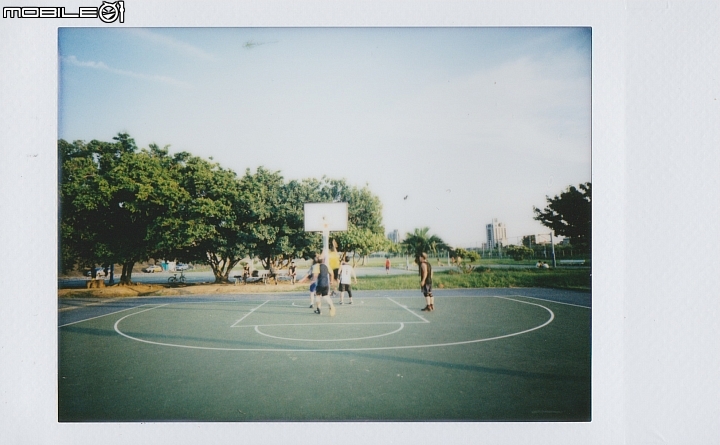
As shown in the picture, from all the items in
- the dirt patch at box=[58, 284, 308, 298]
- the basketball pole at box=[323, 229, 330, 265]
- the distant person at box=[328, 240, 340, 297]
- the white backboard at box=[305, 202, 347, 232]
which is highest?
the white backboard at box=[305, 202, 347, 232]

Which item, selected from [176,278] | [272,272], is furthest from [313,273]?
[176,278]

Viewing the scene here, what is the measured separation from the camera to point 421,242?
18.3 feet

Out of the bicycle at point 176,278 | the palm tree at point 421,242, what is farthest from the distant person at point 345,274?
the bicycle at point 176,278

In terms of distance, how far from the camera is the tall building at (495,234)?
16.6 feet

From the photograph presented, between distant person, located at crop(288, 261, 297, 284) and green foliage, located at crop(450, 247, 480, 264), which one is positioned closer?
green foliage, located at crop(450, 247, 480, 264)

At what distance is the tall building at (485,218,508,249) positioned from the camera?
5066mm

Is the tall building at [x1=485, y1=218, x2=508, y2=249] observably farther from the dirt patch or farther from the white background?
the dirt patch

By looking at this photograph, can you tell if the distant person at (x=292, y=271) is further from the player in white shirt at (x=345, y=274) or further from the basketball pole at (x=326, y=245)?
the basketball pole at (x=326, y=245)

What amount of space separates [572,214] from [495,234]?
1069 mm

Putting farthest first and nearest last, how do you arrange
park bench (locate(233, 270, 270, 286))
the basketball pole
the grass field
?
the grass field, park bench (locate(233, 270, 270, 286)), the basketball pole

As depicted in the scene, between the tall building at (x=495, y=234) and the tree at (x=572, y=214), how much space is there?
1.60 ft
